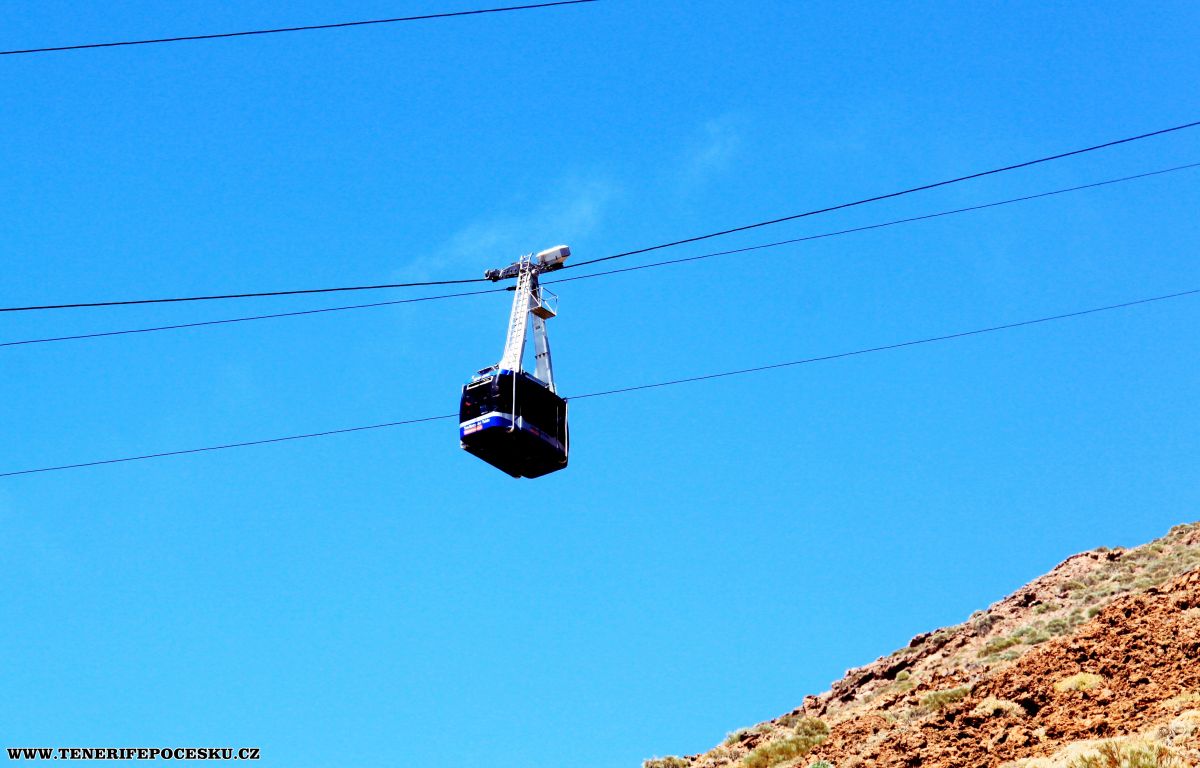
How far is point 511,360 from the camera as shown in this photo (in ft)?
96.4

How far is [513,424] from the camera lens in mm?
28125

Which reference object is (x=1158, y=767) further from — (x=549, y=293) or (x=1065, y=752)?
(x=549, y=293)

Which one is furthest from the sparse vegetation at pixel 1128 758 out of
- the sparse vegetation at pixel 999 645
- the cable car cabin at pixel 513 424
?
the sparse vegetation at pixel 999 645

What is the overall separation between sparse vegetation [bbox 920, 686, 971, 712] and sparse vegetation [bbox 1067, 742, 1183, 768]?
9.08 metres

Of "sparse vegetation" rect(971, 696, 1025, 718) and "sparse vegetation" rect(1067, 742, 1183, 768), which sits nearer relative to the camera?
"sparse vegetation" rect(1067, 742, 1183, 768)

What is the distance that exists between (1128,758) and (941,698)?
10.9 metres

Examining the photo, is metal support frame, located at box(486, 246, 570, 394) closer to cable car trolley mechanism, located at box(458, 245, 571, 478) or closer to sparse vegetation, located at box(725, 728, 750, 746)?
cable car trolley mechanism, located at box(458, 245, 571, 478)

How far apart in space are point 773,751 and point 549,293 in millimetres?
14412

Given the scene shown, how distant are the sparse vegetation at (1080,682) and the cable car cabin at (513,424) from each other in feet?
38.5

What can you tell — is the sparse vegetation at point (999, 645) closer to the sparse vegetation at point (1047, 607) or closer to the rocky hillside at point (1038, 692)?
the rocky hillside at point (1038, 692)

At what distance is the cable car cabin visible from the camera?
1110 inches

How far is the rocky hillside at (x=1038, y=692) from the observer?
1045 inches

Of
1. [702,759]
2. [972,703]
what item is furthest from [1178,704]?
[702,759]

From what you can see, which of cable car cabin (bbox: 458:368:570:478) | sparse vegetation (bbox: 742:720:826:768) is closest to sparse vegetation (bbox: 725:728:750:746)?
sparse vegetation (bbox: 742:720:826:768)
